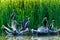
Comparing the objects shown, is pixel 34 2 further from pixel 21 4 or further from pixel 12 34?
pixel 12 34

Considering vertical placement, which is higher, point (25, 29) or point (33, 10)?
point (33, 10)

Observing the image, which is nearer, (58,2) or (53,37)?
(53,37)

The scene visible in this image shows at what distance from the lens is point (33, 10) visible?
28.0 feet

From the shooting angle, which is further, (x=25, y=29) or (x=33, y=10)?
(x=33, y=10)

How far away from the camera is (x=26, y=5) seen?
8.61 meters

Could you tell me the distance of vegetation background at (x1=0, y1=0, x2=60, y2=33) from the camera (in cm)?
849

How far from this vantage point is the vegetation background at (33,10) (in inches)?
334

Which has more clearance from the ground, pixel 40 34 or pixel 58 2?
pixel 58 2

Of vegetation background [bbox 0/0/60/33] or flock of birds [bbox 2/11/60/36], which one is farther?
vegetation background [bbox 0/0/60/33]

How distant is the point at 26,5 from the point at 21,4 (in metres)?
0.14

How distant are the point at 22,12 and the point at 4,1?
56 centimetres

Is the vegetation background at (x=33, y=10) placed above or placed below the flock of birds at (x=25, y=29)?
above

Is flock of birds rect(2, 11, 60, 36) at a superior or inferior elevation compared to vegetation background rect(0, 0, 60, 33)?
inferior

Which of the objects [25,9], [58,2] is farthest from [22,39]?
[58,2]
